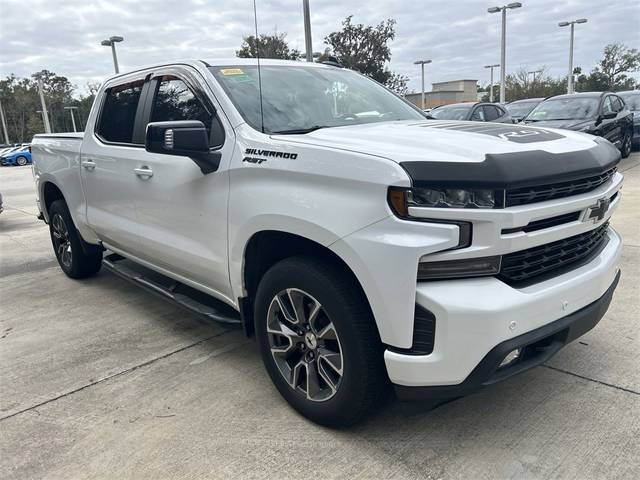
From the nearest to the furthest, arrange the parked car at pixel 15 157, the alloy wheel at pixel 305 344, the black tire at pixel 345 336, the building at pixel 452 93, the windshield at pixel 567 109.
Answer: the black tire at pixel 345 336
the alloy wheel at pixel 305 344
the windshield at pixel 567 109
the parked car at pixel 15 157
the building at pixel 452 93

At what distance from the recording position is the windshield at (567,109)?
1115 centimetres

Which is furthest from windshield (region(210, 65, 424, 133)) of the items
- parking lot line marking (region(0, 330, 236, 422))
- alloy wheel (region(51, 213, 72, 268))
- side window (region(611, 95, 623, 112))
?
side window (region(611, 95, 623, 112))

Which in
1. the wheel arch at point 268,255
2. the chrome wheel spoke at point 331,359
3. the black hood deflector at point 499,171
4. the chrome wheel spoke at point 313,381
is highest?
the black hood deflector at point 499,171

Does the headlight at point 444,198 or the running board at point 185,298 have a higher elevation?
the headlight at point 444,198

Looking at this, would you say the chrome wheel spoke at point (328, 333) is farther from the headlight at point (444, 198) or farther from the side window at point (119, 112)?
the side window at point (119, 112)

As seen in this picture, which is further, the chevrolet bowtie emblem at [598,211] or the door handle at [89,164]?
the door handle at [89,164]

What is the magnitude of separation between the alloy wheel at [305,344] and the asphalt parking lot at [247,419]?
222 millimetres

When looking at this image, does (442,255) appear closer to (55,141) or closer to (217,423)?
(217,423)

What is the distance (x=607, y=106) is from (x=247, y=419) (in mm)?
11618

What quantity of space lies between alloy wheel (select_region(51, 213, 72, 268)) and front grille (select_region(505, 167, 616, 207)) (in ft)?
15.1

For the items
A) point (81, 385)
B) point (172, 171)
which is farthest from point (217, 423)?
point (172, 171)

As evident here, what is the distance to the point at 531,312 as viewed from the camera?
87.4 inches

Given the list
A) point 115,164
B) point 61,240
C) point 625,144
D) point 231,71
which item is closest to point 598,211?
point 231,71

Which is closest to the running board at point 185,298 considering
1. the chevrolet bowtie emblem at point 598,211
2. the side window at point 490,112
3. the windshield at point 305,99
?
the windshield at point 305,99
